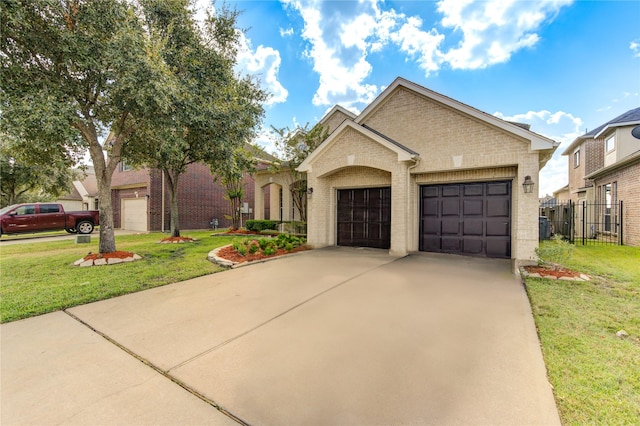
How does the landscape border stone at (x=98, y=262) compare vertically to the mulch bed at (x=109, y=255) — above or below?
below

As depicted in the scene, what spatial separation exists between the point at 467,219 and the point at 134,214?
850 inches

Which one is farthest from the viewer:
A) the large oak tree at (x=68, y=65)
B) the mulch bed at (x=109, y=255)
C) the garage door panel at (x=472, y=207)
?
the garage door panel at (x=472, y=207)

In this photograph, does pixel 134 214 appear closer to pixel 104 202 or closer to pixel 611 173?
pixel 104 202

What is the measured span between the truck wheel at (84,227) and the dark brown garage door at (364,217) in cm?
1570

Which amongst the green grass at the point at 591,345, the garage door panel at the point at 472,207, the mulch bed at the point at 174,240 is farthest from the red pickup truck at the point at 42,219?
the green grass at the point at 591,345

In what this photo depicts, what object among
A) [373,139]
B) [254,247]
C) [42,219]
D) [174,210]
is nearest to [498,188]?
[373,139]

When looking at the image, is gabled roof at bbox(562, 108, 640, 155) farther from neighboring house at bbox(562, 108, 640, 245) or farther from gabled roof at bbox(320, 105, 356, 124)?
gabled roof at bbox(320, 105, 356, 124)

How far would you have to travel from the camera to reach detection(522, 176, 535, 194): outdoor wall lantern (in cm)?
696

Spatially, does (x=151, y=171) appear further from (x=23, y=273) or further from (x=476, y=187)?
(x=476, y=187)

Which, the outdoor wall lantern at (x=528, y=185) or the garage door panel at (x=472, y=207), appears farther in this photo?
the garage door panel at (x=472, y=207)

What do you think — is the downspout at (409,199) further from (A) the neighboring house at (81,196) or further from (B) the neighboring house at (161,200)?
(A) the neighboring house at (81,196)

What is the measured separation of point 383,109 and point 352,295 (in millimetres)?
7838

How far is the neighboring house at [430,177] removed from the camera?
293 inches

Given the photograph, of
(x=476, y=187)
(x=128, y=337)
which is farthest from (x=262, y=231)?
(x=128, y=337)
